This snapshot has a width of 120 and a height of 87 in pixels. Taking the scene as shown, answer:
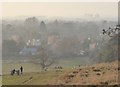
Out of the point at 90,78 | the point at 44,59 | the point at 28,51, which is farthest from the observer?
the point at 28,51

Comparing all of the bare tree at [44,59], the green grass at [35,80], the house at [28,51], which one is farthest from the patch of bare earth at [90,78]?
the house at [28,51]

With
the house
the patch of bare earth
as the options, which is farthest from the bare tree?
the patch of bare earth

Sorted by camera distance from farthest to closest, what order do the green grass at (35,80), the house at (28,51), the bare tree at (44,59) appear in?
the house at (28,51) < the bare tree at (44,59) < the green grass at (35,80)

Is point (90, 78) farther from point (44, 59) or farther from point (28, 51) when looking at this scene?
point (28, 51)

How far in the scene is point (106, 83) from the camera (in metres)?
21.0

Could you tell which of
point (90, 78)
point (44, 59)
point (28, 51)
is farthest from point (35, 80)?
point (28, 51)

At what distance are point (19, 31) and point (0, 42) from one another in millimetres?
16427

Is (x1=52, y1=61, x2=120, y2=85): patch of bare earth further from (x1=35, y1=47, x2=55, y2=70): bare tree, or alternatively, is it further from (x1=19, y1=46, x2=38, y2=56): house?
(x1=19, y1=46, x2=38, y2=56): house

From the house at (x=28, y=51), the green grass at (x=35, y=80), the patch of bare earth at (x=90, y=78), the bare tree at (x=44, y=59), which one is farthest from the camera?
the house at (x=28, y=51)

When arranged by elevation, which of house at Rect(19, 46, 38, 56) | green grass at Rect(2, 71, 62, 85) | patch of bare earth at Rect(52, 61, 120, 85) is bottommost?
green grass at Rect(2, 71, 62, 85)

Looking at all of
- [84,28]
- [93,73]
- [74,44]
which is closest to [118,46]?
[93,73]

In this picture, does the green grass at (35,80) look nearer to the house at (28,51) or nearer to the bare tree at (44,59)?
the bare tree at (44,59)

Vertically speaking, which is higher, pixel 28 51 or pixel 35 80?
pixel 28 51

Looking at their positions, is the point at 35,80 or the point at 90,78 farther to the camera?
the point at 35,80
